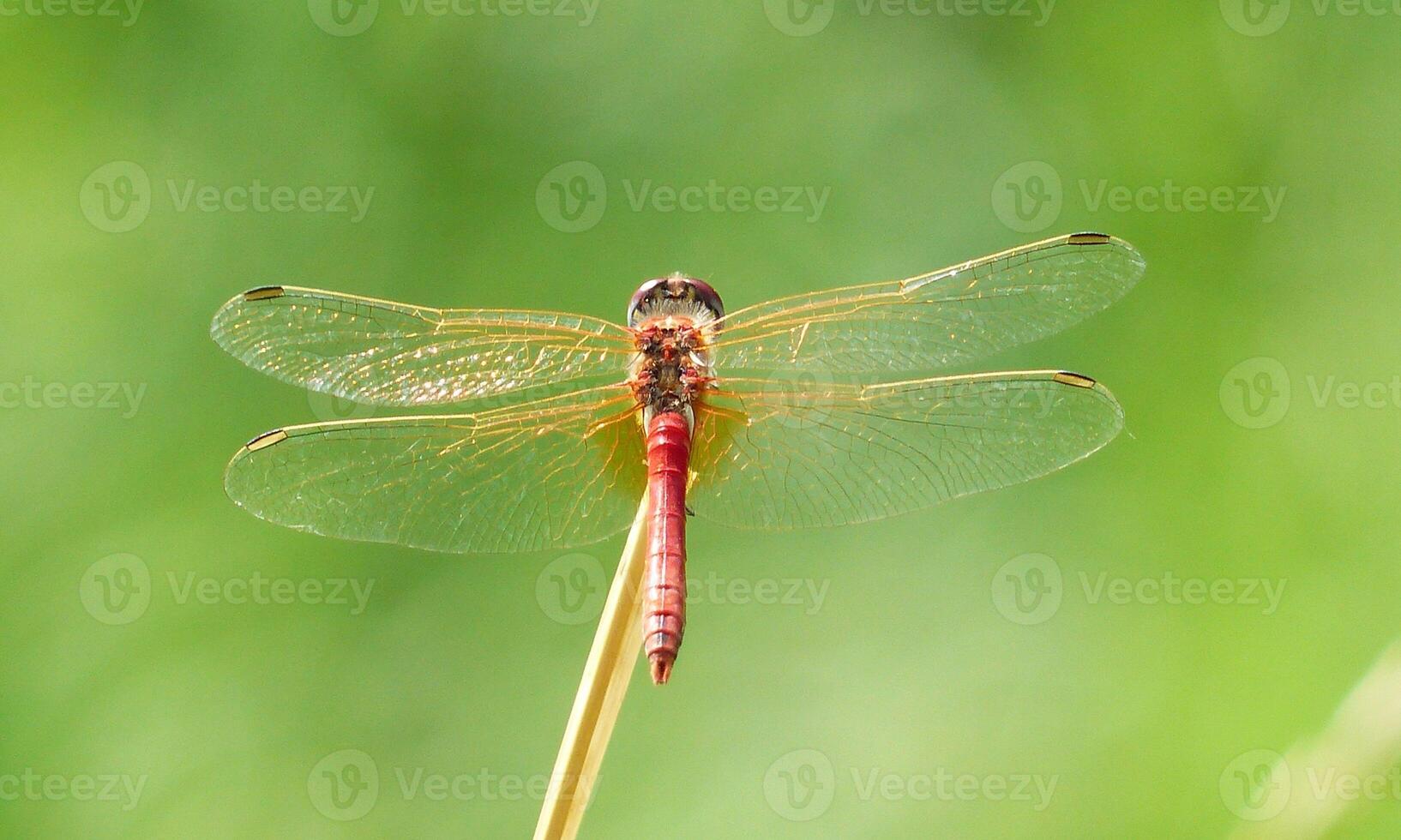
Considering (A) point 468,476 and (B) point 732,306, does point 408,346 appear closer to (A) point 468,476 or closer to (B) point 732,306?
(A) point 468,476

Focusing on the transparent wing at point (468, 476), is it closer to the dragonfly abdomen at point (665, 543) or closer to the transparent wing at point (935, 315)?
the dragonfly abdomen at point (665, 543)

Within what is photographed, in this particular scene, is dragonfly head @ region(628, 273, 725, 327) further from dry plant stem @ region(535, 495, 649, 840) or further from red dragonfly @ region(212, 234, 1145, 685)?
dry plant stem @ region(535, 495, 649, 840)

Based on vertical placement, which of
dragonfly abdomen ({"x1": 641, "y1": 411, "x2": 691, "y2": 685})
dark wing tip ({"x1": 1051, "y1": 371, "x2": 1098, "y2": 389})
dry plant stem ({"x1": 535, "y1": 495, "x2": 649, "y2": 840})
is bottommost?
dry plant stem ({"x1": 535, "y1": 495, "x2": 649, "y2": 840})

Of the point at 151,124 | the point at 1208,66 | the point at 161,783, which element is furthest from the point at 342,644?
the point at 1208,66

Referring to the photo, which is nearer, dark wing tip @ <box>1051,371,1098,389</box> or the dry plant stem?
the dry plant stem

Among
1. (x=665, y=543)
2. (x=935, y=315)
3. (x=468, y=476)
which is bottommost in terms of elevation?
(x=665, y=543)

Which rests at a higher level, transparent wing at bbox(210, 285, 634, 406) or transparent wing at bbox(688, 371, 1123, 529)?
transparent wing at bbox(210, 285, 634, 406)

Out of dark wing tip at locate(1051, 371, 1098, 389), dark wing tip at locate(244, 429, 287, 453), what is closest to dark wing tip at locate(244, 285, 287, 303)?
dark wing tip at locate(244, 429, 287, 453)

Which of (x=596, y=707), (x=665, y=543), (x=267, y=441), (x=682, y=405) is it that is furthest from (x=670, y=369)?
(x=596, y=707)

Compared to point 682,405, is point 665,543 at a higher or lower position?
lower
